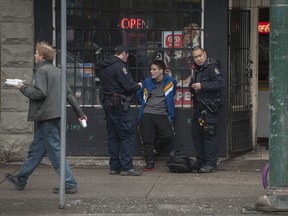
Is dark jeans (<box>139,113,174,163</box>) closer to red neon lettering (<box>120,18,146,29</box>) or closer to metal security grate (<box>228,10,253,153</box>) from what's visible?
metal security grate (<box>228,10,253,153</box>)

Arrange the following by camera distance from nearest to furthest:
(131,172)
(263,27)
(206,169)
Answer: (131,172) → (206,169) → (263,27)

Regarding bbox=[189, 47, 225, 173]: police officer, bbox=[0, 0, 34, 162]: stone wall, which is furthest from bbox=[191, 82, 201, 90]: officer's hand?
bbox=[0, 0, 34, 162]: stone wall

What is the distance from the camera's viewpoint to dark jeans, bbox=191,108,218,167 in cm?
963

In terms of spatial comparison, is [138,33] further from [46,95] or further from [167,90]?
[46,95]

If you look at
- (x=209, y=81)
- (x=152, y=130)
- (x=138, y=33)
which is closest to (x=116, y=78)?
(x=152, y=130)

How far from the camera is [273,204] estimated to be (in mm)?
7258

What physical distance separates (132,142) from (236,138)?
2.10 meters

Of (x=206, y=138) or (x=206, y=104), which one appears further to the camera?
(x=206, y=138)

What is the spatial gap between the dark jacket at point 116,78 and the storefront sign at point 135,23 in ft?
3.24

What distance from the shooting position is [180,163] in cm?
968

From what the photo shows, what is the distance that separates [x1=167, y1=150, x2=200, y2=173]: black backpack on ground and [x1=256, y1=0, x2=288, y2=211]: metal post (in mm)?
2532

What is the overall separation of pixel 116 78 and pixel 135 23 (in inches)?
50.2

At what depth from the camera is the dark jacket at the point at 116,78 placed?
9.28m

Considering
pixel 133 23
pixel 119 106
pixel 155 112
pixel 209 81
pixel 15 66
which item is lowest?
pixel 155 112
